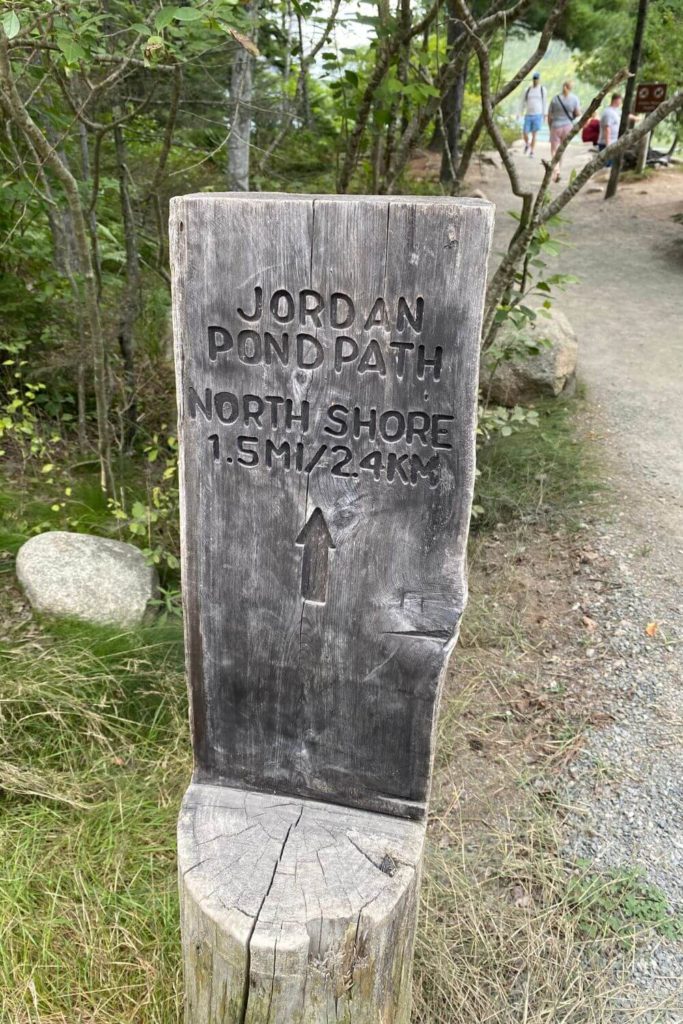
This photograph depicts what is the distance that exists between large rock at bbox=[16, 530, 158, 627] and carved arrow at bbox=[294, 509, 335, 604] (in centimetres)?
186

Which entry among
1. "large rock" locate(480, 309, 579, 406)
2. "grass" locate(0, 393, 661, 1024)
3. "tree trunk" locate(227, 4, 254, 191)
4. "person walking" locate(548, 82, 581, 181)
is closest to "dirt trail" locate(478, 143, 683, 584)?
"large rock" locate(480, 309, 579, 406)

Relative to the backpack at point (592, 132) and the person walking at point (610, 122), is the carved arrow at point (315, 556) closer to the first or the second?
the person walking at point (610, 122)

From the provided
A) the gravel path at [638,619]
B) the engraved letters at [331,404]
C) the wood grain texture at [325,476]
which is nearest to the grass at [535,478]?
the gravel path at [638,619]

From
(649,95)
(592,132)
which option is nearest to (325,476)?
(649,95)

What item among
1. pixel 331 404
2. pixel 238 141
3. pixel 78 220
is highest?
pixel 238 141

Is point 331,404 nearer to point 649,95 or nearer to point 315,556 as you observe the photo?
point 315,556

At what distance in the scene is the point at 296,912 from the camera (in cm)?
151

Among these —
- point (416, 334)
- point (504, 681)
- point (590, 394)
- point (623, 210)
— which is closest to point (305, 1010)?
point (416, 334)

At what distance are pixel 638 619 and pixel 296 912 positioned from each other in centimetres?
255

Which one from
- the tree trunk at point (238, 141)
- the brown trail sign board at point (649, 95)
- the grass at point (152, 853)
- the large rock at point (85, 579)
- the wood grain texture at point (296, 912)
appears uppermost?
the brown trail sign board at point (649, 95)

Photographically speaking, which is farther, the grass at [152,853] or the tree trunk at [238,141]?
the tree trunk at [238,141]

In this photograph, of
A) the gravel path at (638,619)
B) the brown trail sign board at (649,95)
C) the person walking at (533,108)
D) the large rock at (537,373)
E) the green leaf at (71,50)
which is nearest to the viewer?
the green leaf at (71,50)

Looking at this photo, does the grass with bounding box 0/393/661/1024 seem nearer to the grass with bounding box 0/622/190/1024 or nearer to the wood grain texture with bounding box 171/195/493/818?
the grass with bounding box 0/622/190/1024

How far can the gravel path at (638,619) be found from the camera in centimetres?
254
